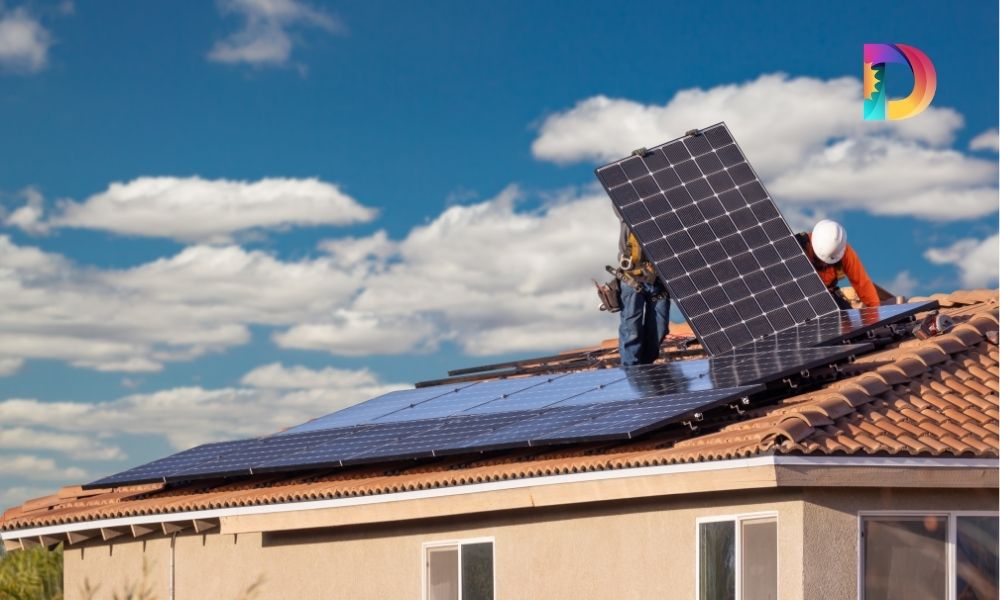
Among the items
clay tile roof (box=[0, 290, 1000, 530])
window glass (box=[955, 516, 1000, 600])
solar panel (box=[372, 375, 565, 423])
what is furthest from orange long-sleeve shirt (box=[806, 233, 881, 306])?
window glass (box=[955, 516, 1000, 600])

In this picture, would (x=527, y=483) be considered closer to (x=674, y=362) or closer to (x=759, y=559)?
(x=759, y=559)

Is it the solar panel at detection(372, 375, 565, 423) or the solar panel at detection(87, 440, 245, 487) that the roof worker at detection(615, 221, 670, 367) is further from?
the solar panel at detection(87, 440, 245, 487)

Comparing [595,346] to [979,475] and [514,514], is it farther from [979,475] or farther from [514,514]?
[979,475]

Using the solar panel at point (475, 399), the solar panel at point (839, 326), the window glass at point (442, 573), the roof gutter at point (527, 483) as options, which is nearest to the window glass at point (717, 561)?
the roof gutter at point (527, 483)

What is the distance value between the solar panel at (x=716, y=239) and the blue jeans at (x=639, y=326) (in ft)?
1.95

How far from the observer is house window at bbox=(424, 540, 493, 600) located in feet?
57.4

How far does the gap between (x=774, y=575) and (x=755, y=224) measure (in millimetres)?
7495

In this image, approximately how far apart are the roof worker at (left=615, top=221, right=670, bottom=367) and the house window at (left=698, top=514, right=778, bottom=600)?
6700mm

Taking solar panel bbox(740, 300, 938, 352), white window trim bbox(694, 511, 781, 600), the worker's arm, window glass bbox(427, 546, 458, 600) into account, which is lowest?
window glass bbox(427, 546, 458, 600)

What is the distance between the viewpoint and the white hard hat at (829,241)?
20906 mm

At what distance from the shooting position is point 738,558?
50.0 feet

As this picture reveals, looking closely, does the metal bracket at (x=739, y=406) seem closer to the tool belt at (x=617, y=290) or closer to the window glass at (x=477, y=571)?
the window glass at (x=477, y=571)

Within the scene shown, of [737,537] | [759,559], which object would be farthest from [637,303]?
[759,559]

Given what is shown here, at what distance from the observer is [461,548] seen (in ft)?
57.9
